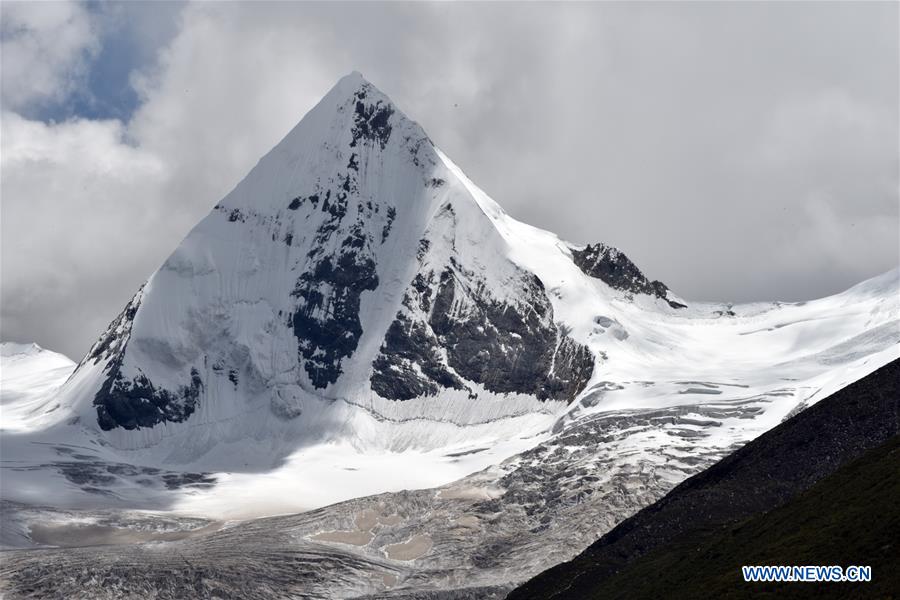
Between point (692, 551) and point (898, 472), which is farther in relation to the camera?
point (692, 551)

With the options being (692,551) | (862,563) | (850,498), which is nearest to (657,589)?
(692,551)

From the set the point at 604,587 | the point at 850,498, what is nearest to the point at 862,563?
the point at 850,498

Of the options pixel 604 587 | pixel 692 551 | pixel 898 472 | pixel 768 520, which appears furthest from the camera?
pixel 604 587

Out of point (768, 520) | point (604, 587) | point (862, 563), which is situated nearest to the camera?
point (862, 563)

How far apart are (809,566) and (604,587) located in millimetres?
58856

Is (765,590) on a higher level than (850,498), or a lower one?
lower

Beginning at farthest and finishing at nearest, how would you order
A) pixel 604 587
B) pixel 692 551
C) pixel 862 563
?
pixel 604 587, pixel 692 551, pixel 862 563

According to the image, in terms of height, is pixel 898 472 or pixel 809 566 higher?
pixel 898 472

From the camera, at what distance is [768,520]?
16550 centimetres

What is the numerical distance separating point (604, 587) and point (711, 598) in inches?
1772

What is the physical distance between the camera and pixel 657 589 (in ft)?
565

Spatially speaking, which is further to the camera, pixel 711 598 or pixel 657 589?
pixel 657 589

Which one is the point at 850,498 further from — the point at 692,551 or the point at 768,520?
the point at 692,551

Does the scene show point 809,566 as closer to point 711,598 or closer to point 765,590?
point 765,590
